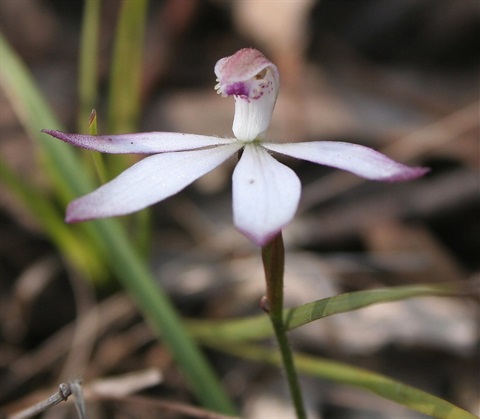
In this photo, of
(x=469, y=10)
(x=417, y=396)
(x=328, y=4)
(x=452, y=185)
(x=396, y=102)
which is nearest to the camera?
(x=417, y=396)

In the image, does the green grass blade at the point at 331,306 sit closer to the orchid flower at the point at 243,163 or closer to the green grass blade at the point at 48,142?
the orchid flower at the point at 243,163

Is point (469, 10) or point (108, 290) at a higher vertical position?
point (469, 10)

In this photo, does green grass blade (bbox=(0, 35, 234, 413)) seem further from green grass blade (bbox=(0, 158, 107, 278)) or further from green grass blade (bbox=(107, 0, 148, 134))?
green grass blade (bbox=(107, 0, 148, 134))

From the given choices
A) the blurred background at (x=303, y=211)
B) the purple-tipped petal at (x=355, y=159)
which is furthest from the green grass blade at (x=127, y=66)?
the purple-tipped petal at (x=355, y=159)

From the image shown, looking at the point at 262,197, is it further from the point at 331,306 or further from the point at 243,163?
the point at 331,306

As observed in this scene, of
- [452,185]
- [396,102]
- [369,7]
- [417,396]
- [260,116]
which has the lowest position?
[417,396]

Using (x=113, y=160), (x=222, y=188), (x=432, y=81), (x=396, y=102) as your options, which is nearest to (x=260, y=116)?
(x=113, y=160)

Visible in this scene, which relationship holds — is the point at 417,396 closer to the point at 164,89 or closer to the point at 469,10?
the point at 164,89
